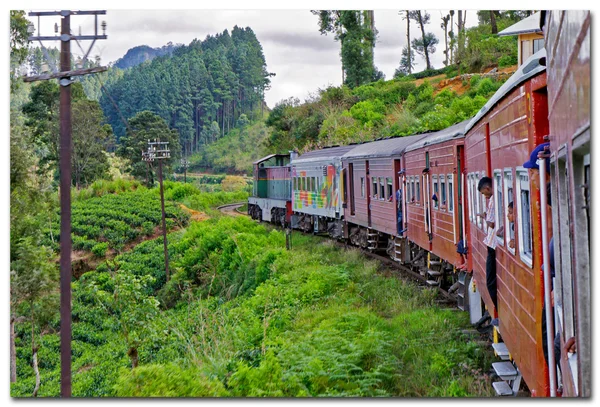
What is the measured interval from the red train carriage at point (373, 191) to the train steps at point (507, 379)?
8.79 meters

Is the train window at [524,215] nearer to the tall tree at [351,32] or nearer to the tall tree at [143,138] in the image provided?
the tall tree at [143,138]

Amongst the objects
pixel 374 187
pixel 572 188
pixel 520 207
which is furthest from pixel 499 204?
pixel 374 187

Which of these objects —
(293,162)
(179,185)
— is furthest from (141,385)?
(179,185)

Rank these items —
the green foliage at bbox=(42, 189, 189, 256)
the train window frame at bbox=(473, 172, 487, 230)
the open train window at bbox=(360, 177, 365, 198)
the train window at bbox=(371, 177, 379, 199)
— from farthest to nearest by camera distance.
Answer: the green foliage at bbox=(42, 189, 189, 256), the open train window at bbox=(360, 177, 365, 198), the train window at bbox=(371, 177, 379, 199), the train window frame at bbox=(473, 172, 487, 230)

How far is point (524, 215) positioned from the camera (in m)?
5.24

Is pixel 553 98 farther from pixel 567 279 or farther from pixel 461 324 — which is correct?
pixel 461 324

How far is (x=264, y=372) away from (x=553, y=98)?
4752 millimetres

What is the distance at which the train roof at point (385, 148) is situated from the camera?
51.6 ft

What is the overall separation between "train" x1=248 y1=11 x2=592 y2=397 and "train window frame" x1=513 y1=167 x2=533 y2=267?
11 millimetres

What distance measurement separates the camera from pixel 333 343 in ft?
30.5

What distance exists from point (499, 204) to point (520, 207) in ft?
3.74

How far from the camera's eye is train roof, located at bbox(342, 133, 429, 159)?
619 inches

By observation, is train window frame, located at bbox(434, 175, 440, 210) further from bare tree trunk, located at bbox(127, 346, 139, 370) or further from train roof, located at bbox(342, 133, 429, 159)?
bare tree trunk, located at bbox(127, 346, 139, 370)

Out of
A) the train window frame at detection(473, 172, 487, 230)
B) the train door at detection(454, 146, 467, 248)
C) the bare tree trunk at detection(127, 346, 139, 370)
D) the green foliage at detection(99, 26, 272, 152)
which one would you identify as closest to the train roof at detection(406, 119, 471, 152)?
the train door at detection(454, 146, 467, 248)
